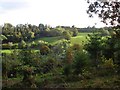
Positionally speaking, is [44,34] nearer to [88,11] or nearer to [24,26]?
[24,26]

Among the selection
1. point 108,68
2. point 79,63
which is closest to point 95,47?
point 108,68

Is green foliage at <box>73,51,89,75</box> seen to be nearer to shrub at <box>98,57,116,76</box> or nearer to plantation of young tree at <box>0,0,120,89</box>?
plantation of young tree at <box>0,0,120,89</box>

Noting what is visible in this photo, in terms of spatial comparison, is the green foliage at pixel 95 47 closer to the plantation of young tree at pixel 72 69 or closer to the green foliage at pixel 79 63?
the plantation of young tree at pixel 72 69

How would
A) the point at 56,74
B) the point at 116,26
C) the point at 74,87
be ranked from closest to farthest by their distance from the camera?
the point at 116,26 → the point at 74,87 → the point at 56,74

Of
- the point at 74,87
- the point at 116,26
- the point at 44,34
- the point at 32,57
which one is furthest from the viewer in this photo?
the point at 44,34

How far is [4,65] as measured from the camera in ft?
76.2

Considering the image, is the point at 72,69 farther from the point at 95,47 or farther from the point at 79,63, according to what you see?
the point at 95,47

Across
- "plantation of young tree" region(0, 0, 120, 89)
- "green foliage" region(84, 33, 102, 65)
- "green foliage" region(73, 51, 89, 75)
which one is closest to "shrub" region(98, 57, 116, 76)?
"plantation of young tree" region(0, 0, 120, 89)

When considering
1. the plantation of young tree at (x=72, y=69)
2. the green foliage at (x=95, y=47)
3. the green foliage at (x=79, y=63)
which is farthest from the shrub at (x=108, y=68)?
the green foliage at (x=95, y=47)

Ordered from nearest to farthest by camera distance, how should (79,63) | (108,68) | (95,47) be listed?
(79,63)
(108,68)
(95,47)

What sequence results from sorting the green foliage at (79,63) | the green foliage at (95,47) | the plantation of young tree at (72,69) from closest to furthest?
1. the plantation of young tree at (72,69)
2. the green foliage at (79,63)
3. the green foliage at (95,47)

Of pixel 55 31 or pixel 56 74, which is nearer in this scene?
pixel 56 74

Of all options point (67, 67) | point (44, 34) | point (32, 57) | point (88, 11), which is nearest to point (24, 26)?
point (44, 34)

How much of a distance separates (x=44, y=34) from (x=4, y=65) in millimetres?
35308
